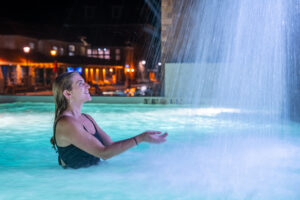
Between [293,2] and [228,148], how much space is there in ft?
22.5

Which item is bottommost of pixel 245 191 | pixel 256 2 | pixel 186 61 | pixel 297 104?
pixel 245 191

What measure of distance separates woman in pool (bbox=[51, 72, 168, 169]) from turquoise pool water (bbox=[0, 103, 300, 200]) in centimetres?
55

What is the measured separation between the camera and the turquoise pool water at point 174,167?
4230 millimetres

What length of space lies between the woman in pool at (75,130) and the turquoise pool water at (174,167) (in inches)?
21.8

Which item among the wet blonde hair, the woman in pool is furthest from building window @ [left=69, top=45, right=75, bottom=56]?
the wet blonde hair

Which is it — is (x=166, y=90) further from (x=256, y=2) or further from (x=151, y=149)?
(x=151, y=149)

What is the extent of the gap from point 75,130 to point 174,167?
6.99 feet

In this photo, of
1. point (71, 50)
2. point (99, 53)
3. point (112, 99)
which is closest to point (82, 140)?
point (112, 99)

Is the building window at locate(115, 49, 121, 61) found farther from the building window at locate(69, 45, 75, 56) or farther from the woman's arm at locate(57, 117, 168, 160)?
the woman's arm at locate(57, 117, 168, 160)

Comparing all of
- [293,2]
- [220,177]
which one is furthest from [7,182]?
[293,2]

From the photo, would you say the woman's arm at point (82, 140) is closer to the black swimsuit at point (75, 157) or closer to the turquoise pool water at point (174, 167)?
the black swimsuit at point (75, 157)

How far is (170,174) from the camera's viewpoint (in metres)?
4.95

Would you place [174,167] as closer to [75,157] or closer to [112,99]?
[75,157]

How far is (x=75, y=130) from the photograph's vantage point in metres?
3.71
